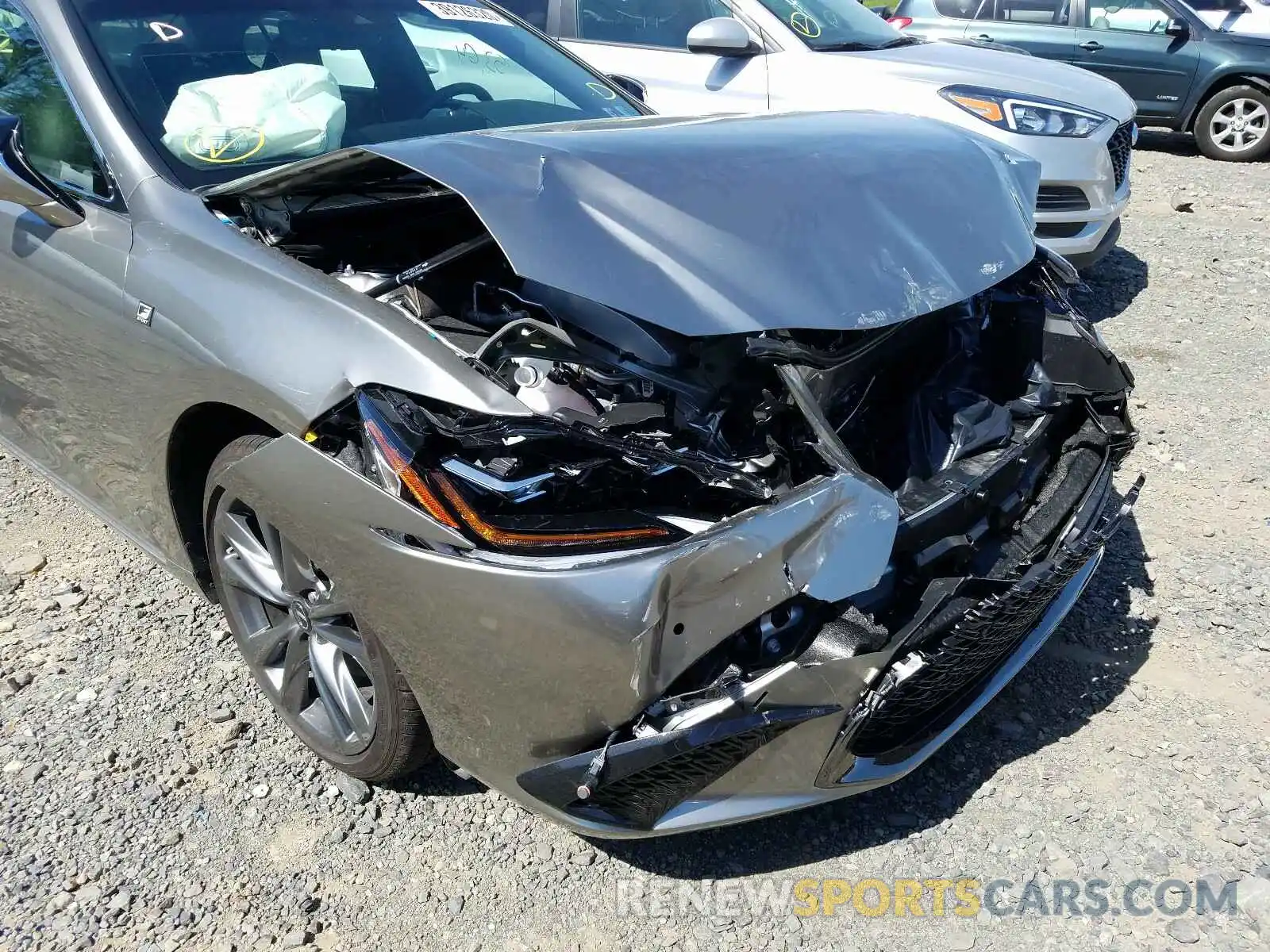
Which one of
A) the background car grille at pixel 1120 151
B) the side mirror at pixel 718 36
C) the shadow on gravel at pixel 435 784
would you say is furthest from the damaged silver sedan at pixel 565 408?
the background car grille at pixel 1120 151

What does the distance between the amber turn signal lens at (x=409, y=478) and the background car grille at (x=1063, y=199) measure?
4.25 metres

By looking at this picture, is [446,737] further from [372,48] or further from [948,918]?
[372,48]

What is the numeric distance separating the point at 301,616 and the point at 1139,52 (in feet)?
29.4

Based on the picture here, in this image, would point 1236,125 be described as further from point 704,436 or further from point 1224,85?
point 704,436

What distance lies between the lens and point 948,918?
205 centimetres

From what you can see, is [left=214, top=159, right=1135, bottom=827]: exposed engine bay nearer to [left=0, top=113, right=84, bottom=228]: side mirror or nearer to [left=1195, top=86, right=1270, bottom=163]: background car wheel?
[left=0, top=113, right=84, bottom=228]: side mirror

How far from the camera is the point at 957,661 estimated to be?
1.95 metres

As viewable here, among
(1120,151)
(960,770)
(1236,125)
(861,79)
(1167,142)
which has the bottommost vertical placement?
(1167,142)

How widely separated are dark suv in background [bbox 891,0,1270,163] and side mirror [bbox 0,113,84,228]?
757 cm

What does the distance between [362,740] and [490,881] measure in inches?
16.6

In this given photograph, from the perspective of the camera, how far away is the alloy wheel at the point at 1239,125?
8430 mm

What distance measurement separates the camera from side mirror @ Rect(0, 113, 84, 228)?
256 cm

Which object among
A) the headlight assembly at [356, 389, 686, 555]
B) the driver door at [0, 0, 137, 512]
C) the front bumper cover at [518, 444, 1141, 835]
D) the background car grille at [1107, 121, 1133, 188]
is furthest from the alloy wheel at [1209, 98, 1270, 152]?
the driver door at [0, 0, 137, 512]

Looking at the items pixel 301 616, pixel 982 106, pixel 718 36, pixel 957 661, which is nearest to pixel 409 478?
pixel 301 616
